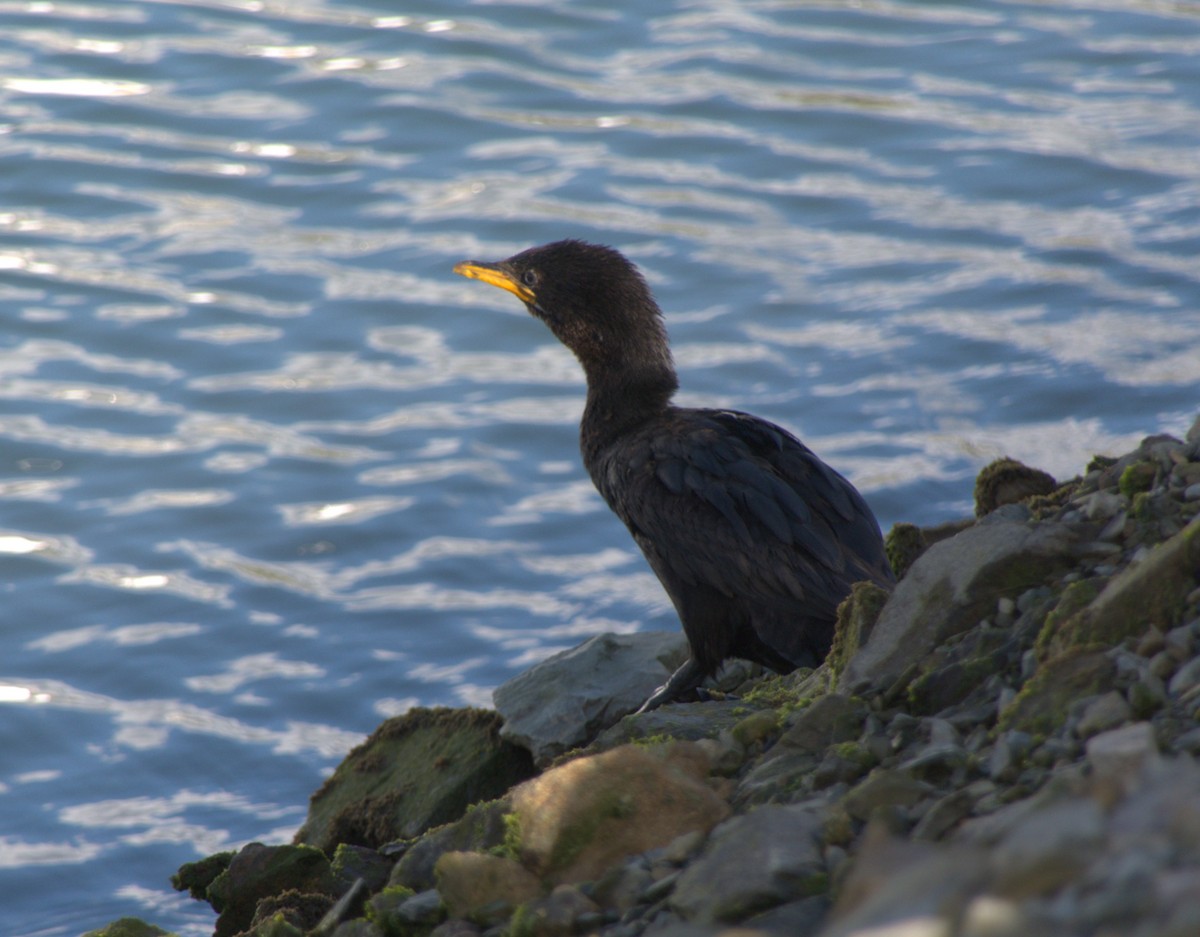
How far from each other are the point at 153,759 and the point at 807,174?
6895 mm

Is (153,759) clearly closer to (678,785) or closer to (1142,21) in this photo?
(678,785)

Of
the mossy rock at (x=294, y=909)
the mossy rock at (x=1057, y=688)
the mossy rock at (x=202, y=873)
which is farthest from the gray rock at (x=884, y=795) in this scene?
the mossy rock at (x=202, y=873)

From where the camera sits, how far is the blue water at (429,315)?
7.05 metres

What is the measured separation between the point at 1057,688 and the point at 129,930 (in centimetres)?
279

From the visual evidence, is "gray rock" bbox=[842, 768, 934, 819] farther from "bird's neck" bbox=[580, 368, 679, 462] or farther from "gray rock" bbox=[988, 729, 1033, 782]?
"bird's neck" bbox=[580, 368, 679, 462]

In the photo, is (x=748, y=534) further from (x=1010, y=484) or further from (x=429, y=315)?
(x=429, y=315)

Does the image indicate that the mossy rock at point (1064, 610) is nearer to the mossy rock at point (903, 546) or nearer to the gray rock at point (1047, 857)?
the gray rock at point (1047, 857)

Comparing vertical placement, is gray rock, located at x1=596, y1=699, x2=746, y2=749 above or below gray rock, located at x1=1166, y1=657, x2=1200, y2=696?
below

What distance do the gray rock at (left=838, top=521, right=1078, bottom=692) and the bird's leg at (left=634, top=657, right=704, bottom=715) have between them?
63.0 inches

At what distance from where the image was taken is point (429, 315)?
9953mm

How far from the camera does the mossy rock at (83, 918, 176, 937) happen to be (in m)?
4.54

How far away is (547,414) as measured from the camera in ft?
29.8

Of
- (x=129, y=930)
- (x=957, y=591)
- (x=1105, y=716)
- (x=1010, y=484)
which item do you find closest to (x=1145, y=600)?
(x=1105, y=716)

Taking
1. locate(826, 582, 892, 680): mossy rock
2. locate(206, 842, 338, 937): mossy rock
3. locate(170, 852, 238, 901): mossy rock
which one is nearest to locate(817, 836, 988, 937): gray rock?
locate(826, 582, 892, 680): mossy rock
